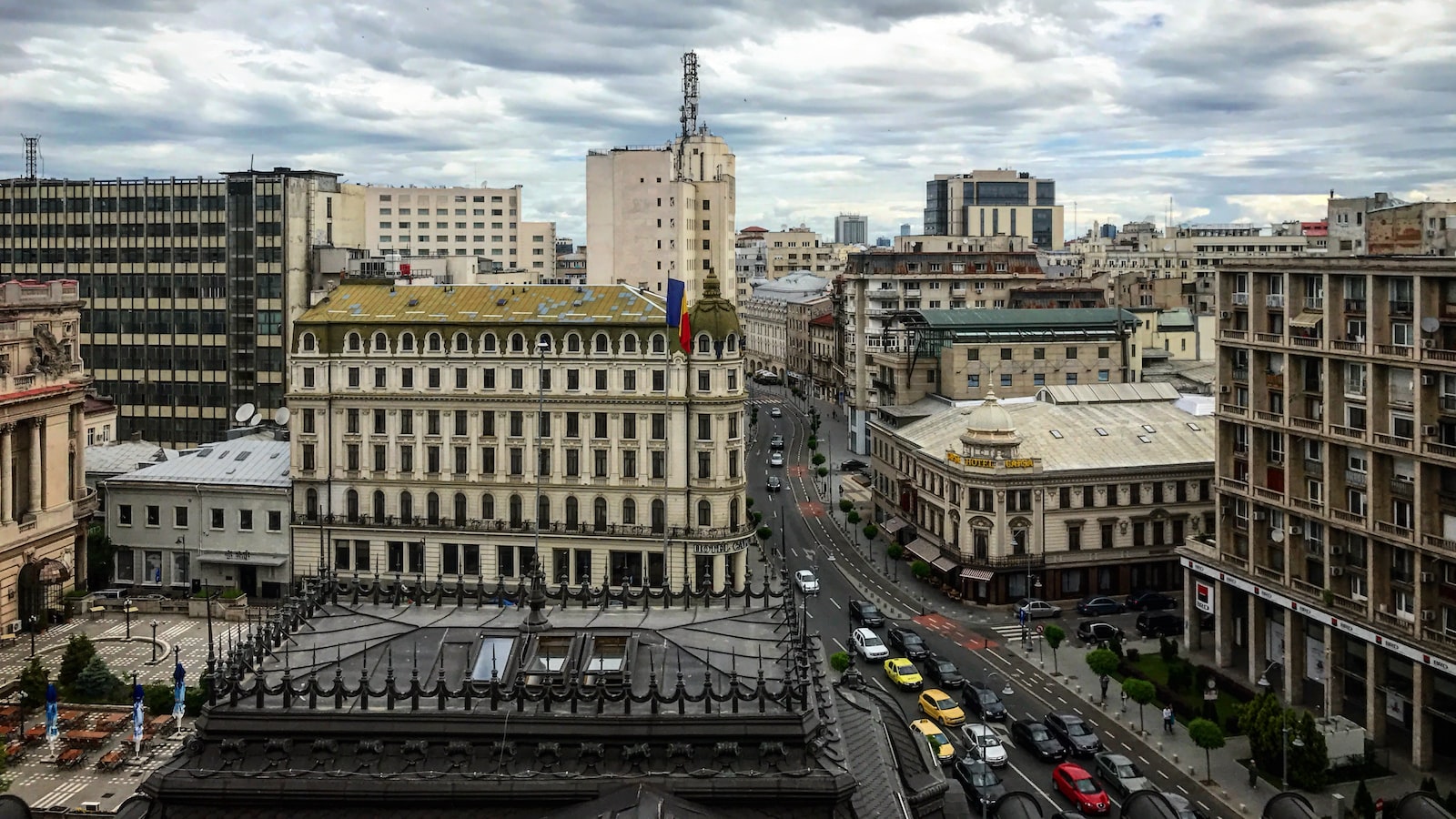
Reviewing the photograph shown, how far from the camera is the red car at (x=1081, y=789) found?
57.4m

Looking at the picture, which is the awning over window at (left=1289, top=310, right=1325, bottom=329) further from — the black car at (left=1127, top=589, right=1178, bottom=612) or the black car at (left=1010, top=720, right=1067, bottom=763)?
the black car at (left=1127, top=589, right=1178, bottom=612)

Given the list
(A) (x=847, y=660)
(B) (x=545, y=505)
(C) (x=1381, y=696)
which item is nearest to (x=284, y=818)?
(A) (x=847, y=660)

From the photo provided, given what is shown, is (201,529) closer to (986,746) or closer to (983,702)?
(983,702)

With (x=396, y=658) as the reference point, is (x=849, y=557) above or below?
below

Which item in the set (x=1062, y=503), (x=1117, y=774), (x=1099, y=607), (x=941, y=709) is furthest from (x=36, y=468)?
(x=1099, y=607)

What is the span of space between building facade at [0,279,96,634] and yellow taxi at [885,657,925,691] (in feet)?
181

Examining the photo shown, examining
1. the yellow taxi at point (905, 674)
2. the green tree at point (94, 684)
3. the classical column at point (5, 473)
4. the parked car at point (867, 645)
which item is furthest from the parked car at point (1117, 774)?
the classical column at point (5, 473)

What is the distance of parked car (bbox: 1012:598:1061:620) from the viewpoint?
91.1m

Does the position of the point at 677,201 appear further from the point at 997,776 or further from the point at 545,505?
the point at 997,776

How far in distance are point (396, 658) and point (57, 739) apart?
45711 millimetres

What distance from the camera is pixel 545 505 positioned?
315 feet

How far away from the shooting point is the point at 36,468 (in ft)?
302

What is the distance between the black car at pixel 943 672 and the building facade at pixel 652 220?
3429 inches

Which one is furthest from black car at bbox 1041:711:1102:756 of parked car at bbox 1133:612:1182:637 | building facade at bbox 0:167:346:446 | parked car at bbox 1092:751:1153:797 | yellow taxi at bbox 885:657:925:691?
building facade at bbox 0:167:346:446
